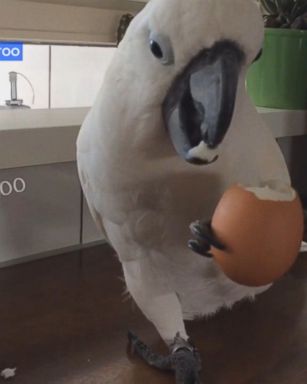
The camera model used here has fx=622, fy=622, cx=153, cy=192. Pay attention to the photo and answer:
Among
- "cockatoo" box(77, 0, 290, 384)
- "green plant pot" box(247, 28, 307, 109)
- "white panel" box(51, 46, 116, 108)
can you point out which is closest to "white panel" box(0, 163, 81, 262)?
"cockatoo" box(77, 0, 290, 384)

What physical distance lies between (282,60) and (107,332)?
64 cm

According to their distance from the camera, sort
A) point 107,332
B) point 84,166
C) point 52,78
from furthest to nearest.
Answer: point 52,78, point 107,332, point 84,166

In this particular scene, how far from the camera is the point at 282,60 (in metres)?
1.15

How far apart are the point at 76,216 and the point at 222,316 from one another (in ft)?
1.07

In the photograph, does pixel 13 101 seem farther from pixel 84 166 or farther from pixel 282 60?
pixel 84 166

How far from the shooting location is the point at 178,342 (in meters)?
0.68

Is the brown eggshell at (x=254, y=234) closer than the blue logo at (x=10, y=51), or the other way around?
the brown eggshell at (x=254, y=234)

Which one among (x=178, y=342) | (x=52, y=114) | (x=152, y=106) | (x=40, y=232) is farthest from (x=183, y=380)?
(x=52, y=114)

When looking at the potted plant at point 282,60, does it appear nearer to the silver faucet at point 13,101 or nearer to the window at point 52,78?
the silver faucet at point 13,101

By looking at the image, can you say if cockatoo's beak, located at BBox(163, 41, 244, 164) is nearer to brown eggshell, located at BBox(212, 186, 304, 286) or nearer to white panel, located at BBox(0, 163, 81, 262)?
brown eggshell, located at BBox(212, 186, 304, 286)

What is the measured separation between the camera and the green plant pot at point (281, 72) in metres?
1.13

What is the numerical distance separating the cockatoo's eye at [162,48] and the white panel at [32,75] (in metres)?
1.45

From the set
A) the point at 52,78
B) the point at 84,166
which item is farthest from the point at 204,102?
the point at 52,78

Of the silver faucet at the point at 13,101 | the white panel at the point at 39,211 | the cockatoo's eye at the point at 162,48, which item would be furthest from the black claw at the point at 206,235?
the silver faucet at the point at 13,101
